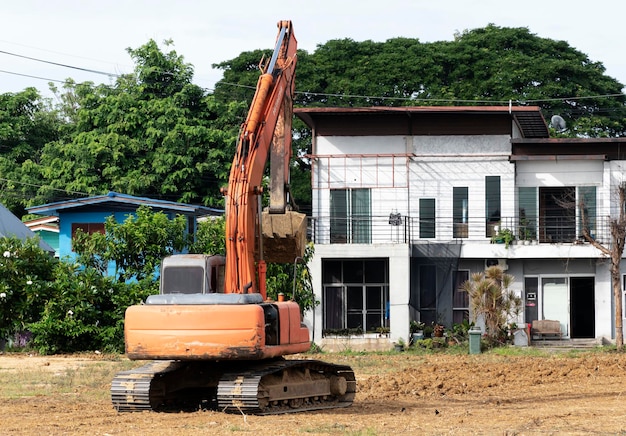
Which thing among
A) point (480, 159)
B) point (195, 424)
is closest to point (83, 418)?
point (195, 424)

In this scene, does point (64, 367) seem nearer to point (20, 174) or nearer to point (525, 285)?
point (525, 285)

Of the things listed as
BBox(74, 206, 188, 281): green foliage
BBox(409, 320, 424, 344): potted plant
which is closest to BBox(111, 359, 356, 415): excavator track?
BBox(74, 206, 188, 281): green foliage

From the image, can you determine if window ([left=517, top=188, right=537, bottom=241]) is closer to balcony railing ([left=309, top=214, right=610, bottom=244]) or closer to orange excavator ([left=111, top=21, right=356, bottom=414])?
balcony railing ([left=309, top=214, right=610, bottom=244])

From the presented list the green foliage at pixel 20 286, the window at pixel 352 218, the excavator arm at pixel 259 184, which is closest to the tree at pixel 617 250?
the window at pixel 352 218

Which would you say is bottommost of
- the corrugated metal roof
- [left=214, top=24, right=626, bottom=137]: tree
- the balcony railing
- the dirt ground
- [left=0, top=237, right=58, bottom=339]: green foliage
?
the dirt ground

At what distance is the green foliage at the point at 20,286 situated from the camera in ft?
104

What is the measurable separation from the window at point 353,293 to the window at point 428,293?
1.31 metres

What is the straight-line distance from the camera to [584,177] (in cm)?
3972

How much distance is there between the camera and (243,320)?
16.2m

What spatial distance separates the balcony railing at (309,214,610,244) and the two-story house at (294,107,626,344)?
41 mm

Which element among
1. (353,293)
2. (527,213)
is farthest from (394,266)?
(527,213)

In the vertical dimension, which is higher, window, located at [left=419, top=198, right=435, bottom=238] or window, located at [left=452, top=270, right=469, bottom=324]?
window, located at [left=419, top=198, right=435, bottom=238]

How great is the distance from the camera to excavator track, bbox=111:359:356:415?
16562mm

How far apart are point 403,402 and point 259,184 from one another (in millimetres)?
5067
